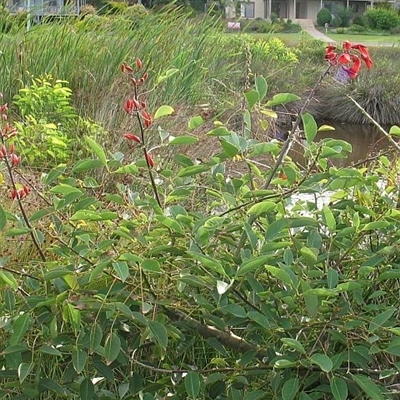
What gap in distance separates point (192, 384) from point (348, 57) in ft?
2.53

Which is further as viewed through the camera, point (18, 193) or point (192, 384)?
point (18, 193)

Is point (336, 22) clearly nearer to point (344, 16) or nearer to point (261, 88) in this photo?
point (344, 16)

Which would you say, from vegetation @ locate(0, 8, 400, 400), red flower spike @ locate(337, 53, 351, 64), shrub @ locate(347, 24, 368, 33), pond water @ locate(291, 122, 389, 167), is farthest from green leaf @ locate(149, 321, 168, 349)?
shrub @ locate(347, 24, 368, 33)

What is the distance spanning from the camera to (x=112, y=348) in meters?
1.35

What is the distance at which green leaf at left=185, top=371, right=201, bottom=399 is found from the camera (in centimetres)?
139

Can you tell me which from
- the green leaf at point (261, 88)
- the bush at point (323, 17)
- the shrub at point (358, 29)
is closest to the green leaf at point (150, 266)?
the green leaf at point (261, 88)

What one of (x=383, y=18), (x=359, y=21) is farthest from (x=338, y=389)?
(x=359, y=21)

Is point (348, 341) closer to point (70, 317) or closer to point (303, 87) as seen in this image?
point (70, 317)

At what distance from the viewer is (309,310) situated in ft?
4.40

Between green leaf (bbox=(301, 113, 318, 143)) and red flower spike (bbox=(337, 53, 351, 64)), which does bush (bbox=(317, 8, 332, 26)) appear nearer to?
red flower spike (bbox=(337, 53, 351, 64))

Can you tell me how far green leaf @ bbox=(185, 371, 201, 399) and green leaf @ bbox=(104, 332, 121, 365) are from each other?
152 mm

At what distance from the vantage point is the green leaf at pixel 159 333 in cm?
133

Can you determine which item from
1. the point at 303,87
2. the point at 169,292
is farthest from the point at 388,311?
the point at 303,87

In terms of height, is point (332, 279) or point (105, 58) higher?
point (332, 279)
